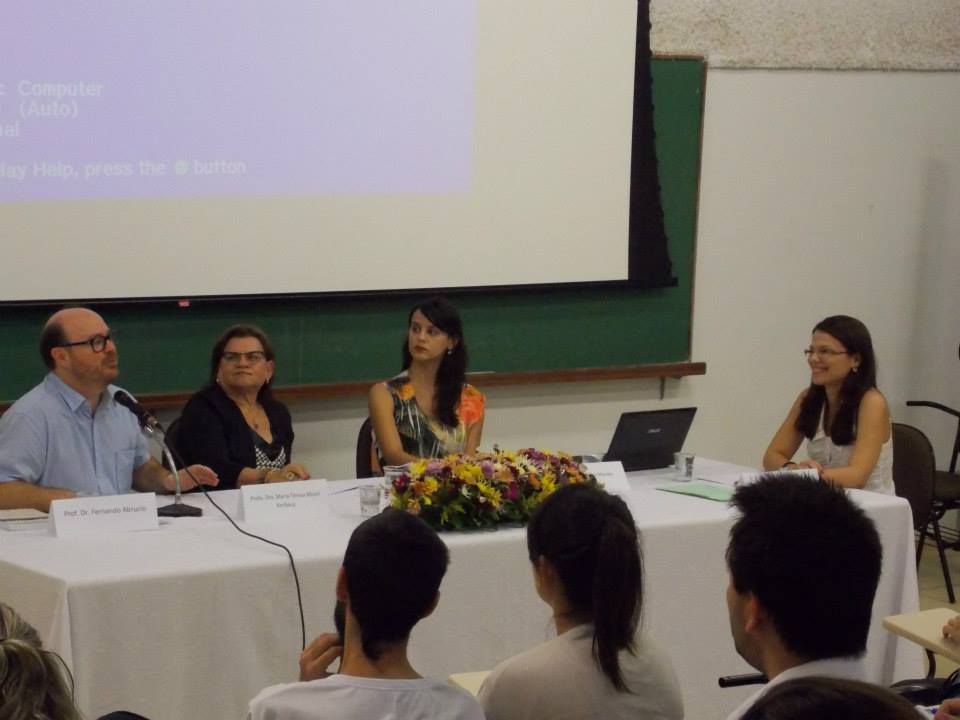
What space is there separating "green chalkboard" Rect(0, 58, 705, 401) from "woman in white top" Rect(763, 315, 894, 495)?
1.26 m

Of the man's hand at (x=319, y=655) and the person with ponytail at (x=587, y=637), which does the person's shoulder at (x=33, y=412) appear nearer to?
the man's hand at (x=319, y=655)

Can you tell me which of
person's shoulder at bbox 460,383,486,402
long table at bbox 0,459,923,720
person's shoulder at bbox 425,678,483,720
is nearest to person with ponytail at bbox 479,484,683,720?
person's shoulder at bbox 425,678,483,720

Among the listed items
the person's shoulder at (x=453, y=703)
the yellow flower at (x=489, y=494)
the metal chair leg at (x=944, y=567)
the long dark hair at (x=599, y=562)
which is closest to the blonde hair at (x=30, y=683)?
the person's shoulder at (x=453, y=703)

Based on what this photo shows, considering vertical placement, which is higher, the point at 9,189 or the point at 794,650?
the point at 9,189

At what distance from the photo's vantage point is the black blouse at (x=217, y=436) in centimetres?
394

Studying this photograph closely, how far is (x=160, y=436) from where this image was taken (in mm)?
3209

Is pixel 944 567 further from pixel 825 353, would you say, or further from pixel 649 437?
pixel 649 437

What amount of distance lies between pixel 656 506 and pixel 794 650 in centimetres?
179

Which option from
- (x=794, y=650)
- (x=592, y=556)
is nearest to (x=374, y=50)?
(x=592, y=556)

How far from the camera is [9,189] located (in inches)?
167

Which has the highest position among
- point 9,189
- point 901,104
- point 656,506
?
point 901,104

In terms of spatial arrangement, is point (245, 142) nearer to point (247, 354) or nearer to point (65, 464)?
point (247, 354)

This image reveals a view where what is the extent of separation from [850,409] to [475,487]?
158 cm

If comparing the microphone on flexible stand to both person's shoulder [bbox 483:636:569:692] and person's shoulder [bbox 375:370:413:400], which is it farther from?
person's shoulder [bbox 483:636:569:692]
